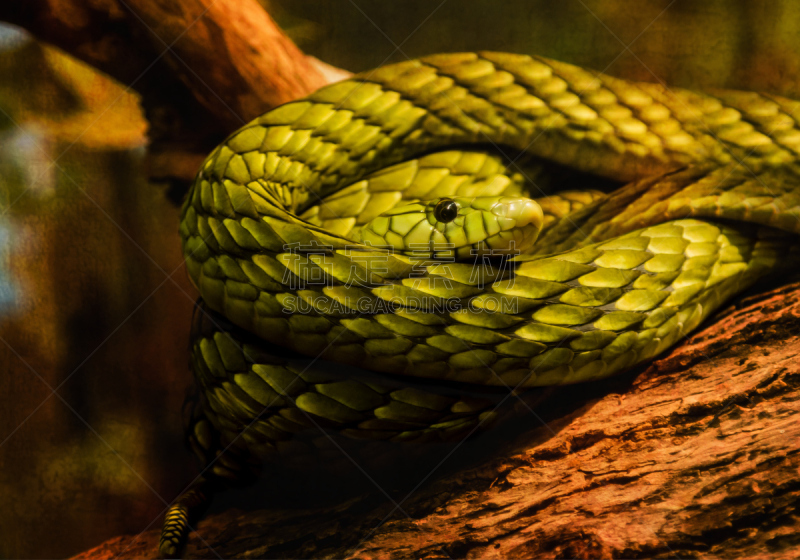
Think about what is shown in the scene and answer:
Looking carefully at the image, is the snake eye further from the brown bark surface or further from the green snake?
the brown bark surface

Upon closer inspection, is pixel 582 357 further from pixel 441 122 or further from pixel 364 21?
pixel 364 21

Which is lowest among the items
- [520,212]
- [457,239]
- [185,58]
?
[185,58]

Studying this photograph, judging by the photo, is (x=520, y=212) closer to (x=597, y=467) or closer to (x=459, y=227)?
(x=459, y=227)

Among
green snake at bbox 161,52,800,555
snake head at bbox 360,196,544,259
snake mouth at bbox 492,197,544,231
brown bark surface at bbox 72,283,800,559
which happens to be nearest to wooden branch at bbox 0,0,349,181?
green snake at bbox 161,52,800,555

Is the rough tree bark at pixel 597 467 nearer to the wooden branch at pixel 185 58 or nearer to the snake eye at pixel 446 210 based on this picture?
the wooden branch at pixel 185 58

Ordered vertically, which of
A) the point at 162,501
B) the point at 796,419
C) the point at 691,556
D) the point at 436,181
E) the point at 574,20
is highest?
the point at 574,20

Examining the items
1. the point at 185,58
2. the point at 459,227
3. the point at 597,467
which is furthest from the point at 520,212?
the point at 185,58

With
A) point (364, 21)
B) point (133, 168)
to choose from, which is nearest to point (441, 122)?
point (364, 21)

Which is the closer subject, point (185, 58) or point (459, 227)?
point (459, 227)

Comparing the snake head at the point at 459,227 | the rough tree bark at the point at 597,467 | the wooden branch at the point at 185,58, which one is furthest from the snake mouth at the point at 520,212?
the wooden branch at the point at 185,58
